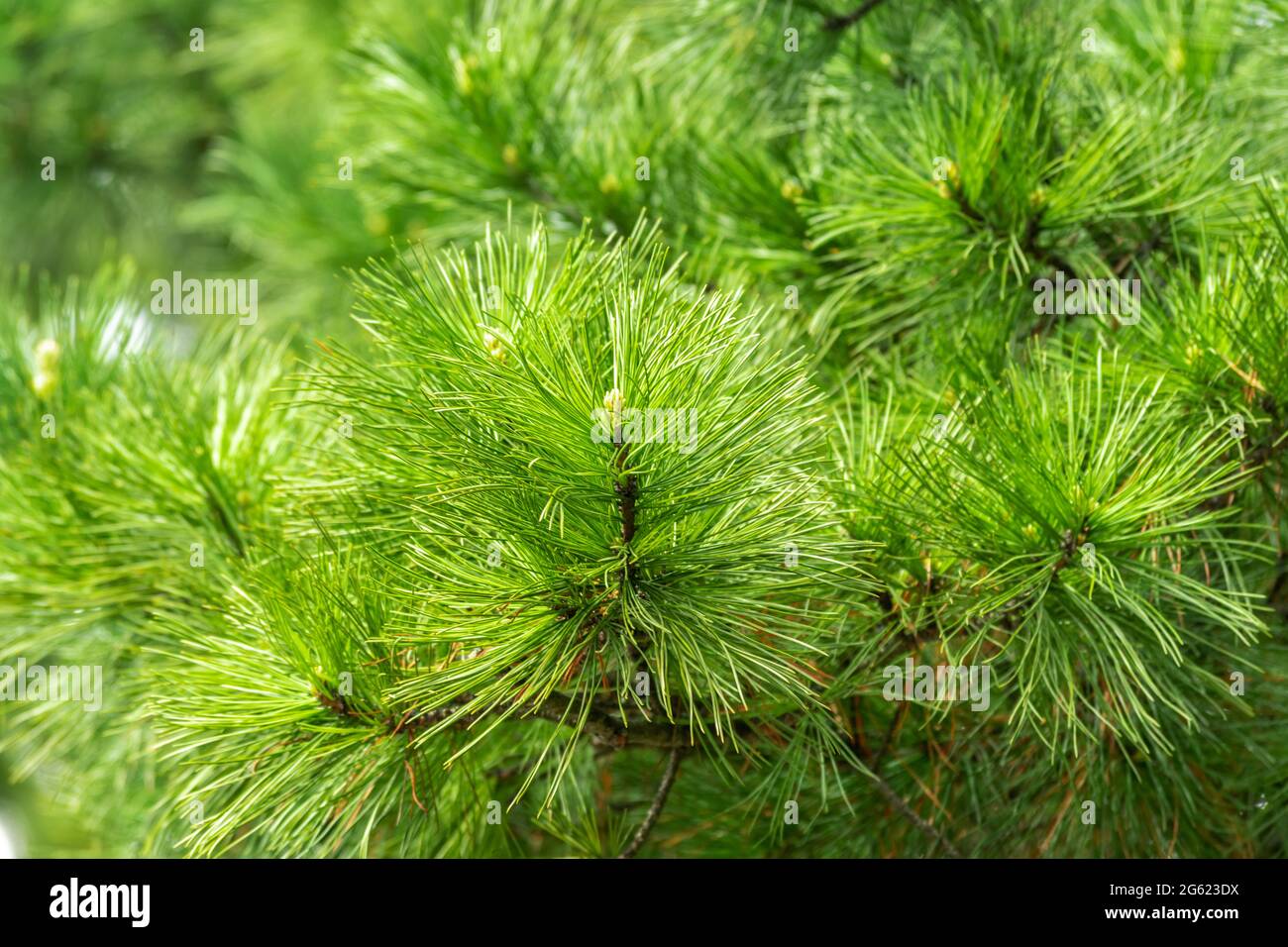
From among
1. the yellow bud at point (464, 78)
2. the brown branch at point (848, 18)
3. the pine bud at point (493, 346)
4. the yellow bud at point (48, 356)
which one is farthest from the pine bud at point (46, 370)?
the brown branch at point (848, 18)

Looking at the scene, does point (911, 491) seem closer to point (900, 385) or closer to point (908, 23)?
point (900, 385)

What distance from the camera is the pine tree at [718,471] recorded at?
612 mm

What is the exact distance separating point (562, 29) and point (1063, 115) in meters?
0.42

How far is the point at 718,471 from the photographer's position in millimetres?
599

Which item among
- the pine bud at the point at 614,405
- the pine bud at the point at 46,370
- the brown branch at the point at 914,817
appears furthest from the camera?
the pine bud at the point at 46,370

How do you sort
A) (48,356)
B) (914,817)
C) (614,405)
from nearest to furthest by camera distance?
(614,405), (914,817), (48,356)

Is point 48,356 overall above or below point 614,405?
above

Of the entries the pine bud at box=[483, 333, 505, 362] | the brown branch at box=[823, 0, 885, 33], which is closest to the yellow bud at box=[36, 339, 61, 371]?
the pine bud at box=[483, 333, 505, 362]

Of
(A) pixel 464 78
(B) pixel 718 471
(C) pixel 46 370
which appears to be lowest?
Answer: (B) pixel 718 471

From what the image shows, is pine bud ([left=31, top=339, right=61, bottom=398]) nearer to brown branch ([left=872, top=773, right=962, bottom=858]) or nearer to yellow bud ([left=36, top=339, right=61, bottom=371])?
yellow bud ([left=36, top=339, right=61, bottom=371])

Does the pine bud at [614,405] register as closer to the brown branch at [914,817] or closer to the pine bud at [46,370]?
the brown branch at [914,817]

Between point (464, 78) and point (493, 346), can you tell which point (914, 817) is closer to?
point (493, 346)

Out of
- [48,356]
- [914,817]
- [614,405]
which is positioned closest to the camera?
[614,405]

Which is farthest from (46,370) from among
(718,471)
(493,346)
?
(718,471)
